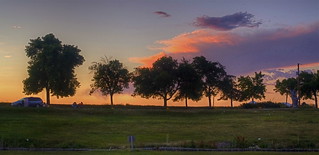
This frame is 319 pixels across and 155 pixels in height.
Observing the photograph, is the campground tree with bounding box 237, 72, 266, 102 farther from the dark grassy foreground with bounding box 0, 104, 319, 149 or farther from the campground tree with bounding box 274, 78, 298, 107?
the dark grassy foreground with bounding box 0, 104, 319, 149

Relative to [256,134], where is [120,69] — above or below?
above

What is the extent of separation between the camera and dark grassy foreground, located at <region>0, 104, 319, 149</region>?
4453 cm

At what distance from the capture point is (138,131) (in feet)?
182

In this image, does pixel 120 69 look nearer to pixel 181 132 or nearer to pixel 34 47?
pixel 34 47

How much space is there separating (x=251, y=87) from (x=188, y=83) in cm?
2401

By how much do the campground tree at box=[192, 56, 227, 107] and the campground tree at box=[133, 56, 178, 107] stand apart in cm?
608

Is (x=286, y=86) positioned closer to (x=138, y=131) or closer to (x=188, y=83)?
(x=188, y=83)

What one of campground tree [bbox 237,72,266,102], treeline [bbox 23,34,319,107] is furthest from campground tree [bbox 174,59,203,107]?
campground tree [bbox 237,72,266,102]

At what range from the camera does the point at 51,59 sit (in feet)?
315

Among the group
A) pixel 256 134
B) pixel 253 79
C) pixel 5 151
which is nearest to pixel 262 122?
pixel 256 134

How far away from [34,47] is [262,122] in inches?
2114

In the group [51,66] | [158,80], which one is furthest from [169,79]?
[51,66]

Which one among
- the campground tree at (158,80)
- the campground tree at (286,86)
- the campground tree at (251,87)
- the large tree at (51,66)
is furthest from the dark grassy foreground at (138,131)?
the campground tree at (286,86)

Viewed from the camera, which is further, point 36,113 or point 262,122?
point 36,113
